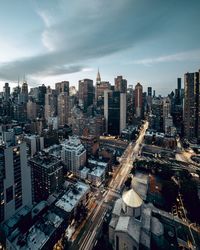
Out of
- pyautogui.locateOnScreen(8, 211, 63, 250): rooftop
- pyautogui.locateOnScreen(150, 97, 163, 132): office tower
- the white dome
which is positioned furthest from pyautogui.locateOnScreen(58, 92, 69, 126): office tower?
the white dome

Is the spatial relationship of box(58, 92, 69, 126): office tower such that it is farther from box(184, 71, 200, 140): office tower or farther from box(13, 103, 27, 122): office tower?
box(184, 71, 200, 140): office tower

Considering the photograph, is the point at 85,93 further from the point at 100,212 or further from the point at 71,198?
the point at 100,212

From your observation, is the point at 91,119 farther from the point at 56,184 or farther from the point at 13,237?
the point at 13,237

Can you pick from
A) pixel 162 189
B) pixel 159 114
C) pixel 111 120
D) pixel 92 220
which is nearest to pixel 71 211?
pixel 92 220

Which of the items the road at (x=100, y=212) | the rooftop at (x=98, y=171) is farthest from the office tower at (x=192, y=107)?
the rooftop at (x=98, y=171)

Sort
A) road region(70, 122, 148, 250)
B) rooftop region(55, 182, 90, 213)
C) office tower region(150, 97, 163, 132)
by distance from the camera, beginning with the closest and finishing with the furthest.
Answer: road region(70, 122, 148, 250) → rooftop region(55, 182, 90, 213) → office tower region(150, 97, 163, 132)

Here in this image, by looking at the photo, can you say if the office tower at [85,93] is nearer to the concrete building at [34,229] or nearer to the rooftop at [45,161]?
the rooftop at [45,161]

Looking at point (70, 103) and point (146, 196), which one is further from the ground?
point (70, 103)
